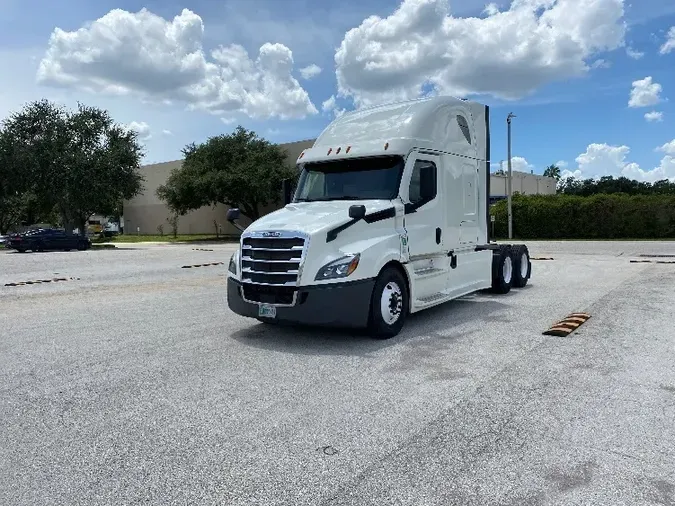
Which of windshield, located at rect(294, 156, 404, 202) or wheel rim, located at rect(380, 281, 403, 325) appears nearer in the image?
wheel rim, located at rect(380, 281, 403, 325)

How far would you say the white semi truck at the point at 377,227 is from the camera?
666cm

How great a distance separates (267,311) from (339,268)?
1.09 meters

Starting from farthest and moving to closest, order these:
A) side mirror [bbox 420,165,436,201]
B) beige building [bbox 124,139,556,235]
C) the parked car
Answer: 1. beige building [bbox 124,139,556,235]
2. the parked car
3. side mirror [bbox 420,165,436,201]

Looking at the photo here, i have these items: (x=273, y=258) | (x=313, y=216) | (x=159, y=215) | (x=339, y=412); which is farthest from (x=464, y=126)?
(x=159, y=215)

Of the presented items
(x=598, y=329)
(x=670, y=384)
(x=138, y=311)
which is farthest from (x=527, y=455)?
(x=138, y=311)

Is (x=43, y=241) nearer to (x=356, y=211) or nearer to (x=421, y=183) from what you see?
(x=421, y=183)

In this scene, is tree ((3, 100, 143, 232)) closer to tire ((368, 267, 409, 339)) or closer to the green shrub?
the green shrub

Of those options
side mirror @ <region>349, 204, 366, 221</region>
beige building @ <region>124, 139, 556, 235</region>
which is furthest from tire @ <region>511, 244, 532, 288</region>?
beige building @ <region>124, 139, 556, 235</region>

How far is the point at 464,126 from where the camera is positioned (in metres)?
9.34

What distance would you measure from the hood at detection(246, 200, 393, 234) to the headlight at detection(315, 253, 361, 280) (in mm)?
457

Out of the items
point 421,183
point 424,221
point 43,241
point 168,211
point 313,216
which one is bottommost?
point 43,241

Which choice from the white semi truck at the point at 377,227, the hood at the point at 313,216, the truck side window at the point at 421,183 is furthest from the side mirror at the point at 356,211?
the truck side window at the point at 421,183

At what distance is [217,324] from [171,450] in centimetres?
452

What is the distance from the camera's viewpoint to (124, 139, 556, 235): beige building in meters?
56.7
